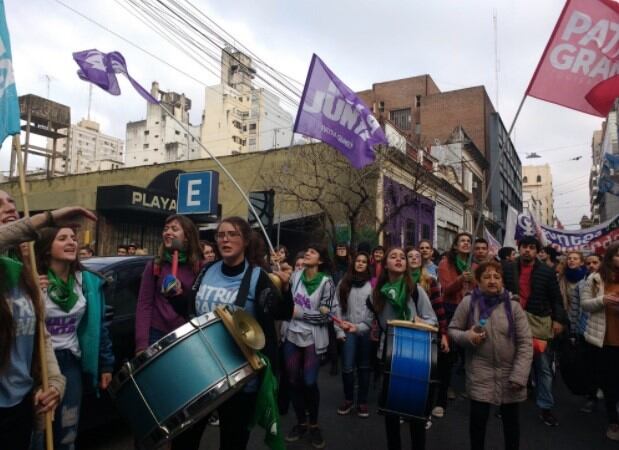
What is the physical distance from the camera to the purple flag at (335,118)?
7.50 m

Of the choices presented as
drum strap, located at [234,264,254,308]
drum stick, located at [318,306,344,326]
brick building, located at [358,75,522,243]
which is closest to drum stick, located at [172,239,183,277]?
drum strap, located at [234,264,254,308]

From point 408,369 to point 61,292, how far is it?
2.48 m

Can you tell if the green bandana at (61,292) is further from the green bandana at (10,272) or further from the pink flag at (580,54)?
the pink flag at (580,54)

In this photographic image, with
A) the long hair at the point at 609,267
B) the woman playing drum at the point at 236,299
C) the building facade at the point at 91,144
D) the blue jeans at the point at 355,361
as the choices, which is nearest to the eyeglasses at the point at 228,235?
→ the woman playing drum at the point at 236,299

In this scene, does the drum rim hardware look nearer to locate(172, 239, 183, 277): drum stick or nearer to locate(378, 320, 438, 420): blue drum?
locate(172, 239, 183, 277): drum stick

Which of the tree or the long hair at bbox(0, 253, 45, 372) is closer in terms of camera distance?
the long hair at bbox(0, 253, 45, 372)

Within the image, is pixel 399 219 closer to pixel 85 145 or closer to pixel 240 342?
pixel 240 342

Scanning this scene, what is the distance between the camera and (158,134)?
216 feet

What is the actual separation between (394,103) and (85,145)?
73.7 metres

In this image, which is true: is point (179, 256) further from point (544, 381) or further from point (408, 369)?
point (544, 381)

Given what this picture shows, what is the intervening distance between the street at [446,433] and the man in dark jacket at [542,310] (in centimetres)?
29

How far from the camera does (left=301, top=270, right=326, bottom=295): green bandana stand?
5062 millimetres

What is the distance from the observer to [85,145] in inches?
3858

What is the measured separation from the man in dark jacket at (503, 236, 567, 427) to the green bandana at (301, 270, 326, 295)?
203 cm
